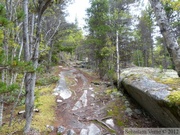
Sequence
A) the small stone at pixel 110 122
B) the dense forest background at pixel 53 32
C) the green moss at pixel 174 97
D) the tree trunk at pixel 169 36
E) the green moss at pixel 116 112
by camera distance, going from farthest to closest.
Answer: the green moss at pixel 116 112, the small stone at pixel 110 122, the dense forest background at pixel 53 32, the tree trunk at pixel 169 36, the green moss at pixel 174 97

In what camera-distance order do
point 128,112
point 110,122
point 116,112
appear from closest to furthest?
point 110,122
point 128,112
point 116,112

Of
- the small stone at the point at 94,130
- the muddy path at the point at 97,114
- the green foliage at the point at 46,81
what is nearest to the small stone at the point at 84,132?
the muddy path at the point at 97,114

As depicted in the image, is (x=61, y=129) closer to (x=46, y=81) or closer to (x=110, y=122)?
(x=110, y=122)

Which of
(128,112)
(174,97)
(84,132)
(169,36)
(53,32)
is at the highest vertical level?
(53,32)

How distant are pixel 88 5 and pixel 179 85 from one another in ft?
44.0

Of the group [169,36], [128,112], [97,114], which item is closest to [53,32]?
[97,114]

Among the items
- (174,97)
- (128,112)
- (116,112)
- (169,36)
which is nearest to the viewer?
(174,97)

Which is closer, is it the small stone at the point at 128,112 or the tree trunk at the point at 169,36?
the tree trunk at the point at 169,36

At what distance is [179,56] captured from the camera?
4152 mm

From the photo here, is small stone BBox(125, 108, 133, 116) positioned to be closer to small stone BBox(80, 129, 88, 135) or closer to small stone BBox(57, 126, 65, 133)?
small stone BBox(80, 129, 88, 135)

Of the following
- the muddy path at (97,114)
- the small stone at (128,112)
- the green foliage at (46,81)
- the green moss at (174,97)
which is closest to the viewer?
the green moss at (174,97)

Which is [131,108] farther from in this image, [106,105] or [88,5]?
[88,5]

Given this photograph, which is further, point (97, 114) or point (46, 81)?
point (46, 81)

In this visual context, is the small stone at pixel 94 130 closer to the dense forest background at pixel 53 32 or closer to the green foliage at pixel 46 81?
the dense forest background at pixel 53 32
